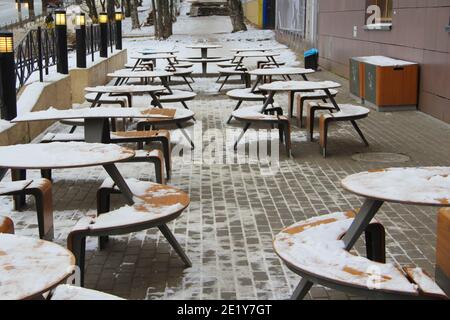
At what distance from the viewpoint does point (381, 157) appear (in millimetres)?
8422

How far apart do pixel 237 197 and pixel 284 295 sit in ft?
8.08

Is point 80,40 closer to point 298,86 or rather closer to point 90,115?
point 298,86

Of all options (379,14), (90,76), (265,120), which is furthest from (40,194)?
(379,14)

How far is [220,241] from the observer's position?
5391 mm

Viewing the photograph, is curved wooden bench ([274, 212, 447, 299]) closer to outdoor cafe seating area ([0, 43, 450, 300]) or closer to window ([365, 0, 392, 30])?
outdoor cafe seating area ([0, 43, 450, 300])

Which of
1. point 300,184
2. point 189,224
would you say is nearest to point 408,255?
point 189,224

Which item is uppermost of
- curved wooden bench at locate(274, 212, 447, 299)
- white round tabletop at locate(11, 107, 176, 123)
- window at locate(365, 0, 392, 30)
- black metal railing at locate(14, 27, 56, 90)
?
window at locate(365, 0, 392, 30)

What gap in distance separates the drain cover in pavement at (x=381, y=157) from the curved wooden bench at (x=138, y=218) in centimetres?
378

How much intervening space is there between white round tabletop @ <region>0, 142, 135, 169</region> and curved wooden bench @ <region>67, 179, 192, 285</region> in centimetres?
34

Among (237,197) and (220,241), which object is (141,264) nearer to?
(220,241)

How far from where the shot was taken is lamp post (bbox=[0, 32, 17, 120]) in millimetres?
8734

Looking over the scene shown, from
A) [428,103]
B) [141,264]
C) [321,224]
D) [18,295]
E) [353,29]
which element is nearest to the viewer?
[18,295]

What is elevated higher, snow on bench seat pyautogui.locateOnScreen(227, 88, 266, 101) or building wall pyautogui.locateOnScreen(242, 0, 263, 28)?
building wall pyautogui.locateOnScreen(242, 0, 263, 28)

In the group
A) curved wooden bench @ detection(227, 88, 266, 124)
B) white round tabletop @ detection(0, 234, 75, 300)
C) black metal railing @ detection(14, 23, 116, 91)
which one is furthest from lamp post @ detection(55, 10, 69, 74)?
white round tabletop @ detection(0, 234, 75, 300)
